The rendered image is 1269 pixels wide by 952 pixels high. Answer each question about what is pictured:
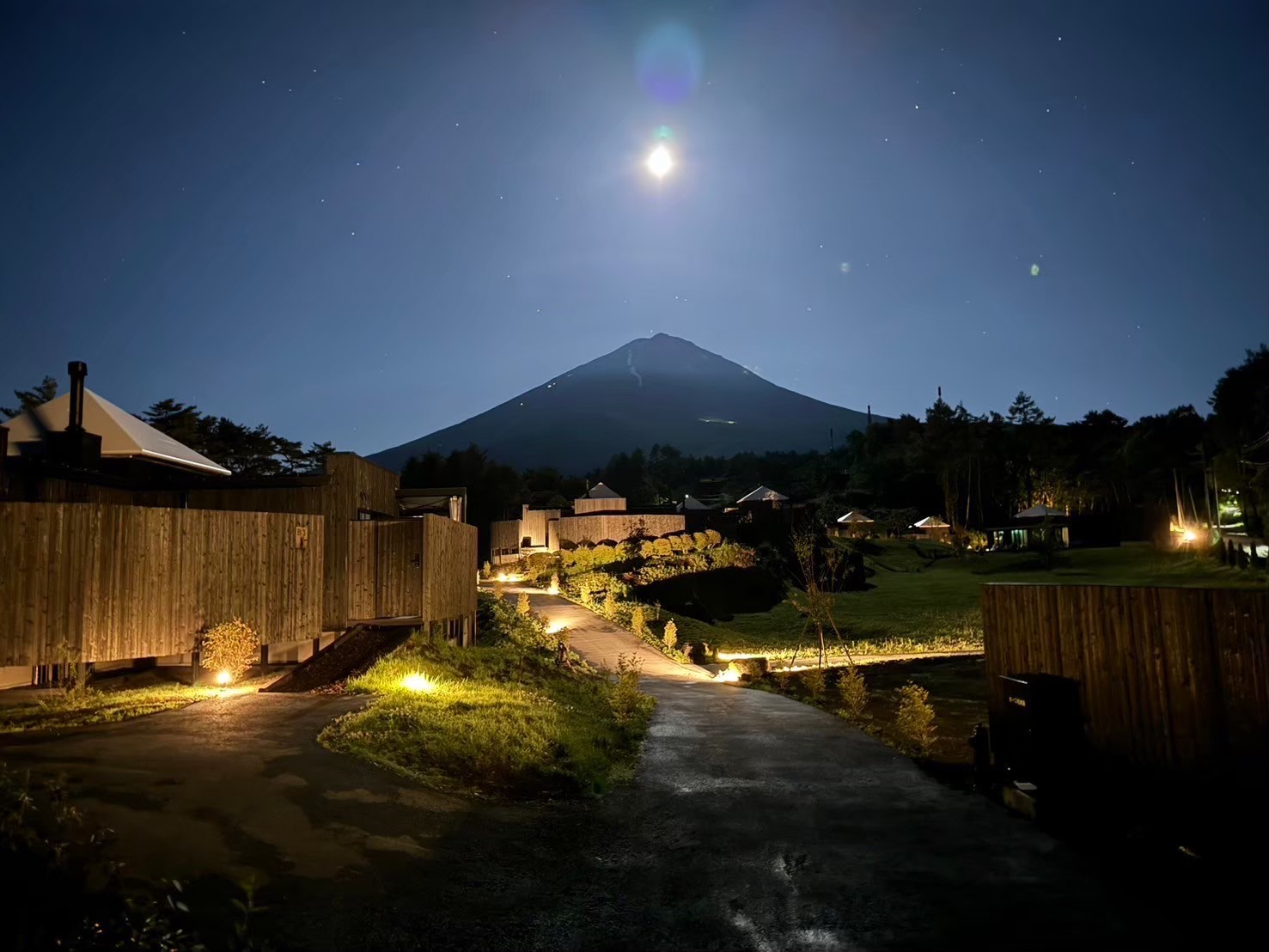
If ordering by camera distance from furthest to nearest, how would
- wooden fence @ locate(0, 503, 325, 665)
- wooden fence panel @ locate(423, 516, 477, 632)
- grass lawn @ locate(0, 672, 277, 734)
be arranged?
wooden fence panel @ locate(423, 516, 477, 632) < wooden fence @ locate(0, 503, 325, 665) < grass lawn @ locate(0, 672, 277, 734)

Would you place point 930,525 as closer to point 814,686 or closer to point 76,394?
point 814,686

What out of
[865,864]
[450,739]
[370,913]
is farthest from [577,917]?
[450,739]

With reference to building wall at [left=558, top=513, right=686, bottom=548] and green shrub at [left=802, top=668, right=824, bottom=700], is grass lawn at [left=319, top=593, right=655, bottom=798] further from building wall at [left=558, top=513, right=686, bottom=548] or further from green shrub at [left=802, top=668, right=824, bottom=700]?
building wall at [left=558, top=513, right=686, bottom=548]

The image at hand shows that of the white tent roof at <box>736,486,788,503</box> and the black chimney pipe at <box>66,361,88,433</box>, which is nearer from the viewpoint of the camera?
the black chimney pipe at <box>66,361,88,433</box>

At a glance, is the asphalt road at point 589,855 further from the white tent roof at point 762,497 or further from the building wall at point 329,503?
the white tent roof at point 762,497

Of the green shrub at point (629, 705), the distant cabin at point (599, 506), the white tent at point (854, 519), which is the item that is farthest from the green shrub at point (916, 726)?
the white tent at point (854, 519)

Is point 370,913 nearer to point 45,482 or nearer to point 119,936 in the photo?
point 119,936

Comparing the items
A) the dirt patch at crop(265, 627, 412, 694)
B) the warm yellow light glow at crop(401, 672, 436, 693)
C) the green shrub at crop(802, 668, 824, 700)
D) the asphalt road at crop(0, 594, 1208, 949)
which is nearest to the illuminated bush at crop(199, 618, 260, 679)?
the dirt patch at crop(265, 627, 412, 694)

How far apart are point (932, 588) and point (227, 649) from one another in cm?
2952

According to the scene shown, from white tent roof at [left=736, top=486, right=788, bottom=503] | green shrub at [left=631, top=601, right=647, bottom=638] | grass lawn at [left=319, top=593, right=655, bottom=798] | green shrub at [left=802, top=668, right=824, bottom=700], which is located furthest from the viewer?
white tent roof at [left=736, top=486, right=788, bottom=503]

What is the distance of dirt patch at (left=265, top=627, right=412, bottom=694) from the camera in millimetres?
10531

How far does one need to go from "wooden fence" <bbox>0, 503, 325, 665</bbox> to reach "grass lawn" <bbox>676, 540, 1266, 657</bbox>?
1344 centimetres

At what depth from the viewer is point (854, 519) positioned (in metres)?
57.4

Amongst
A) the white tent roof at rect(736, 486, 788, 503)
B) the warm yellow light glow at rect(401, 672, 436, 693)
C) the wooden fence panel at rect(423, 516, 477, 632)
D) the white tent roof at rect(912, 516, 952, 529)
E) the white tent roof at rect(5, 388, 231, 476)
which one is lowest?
the warm yellow light glow at rect(401, 672, 436, 693)
